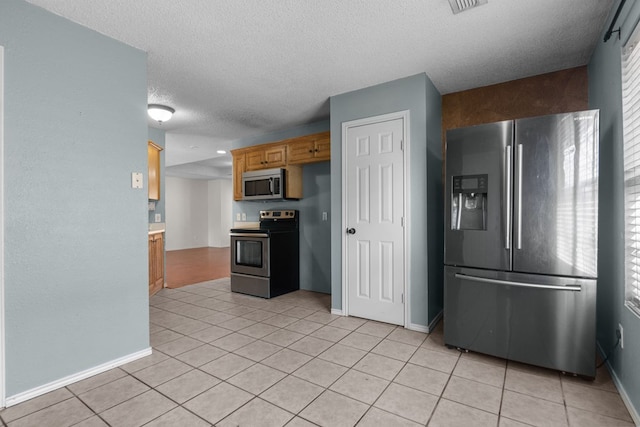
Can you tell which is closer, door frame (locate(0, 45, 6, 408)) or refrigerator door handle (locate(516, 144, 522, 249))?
door frame (locate(0, 45, 6, 408))

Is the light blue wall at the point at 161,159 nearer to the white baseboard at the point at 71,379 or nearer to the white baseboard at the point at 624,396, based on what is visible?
the white baseboard at the point at 71,379

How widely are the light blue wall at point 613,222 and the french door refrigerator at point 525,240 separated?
5.4 inches

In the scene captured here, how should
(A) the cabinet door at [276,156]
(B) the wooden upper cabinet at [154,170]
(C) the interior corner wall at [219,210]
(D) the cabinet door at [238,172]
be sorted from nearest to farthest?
1. (B) the wooden upper cabinet at [154,170]
2. (A) the cabinet door at [276,156]
3. (D) the cabinet door at [238,172]
4. (C) the interior corner wall at [219,210]

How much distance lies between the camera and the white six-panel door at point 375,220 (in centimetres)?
308

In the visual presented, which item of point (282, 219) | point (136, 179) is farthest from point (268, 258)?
point (136, 179)

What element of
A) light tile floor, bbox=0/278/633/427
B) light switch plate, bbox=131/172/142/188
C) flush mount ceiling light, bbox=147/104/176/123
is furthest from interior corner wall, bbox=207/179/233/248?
light switch plate, bbox=131/172/142/188

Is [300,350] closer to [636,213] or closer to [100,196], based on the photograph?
[100,196]

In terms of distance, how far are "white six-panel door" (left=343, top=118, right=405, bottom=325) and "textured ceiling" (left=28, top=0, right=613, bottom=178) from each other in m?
0.61

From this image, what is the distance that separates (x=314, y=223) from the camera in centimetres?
468

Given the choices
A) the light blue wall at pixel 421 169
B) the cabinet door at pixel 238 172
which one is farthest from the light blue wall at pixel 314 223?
the light blue wall at pixel 421 169

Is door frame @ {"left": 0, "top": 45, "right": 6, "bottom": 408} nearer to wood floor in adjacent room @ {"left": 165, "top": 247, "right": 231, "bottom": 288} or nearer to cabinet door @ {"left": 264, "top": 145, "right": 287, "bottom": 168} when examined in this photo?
cabinet door @ {"left": 264, "top": 145, "right": 287, "bottom": 168}

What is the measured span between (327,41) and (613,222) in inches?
94.6

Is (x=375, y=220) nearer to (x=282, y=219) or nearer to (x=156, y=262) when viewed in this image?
(x=282, y=219)

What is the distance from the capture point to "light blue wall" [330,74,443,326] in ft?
9.65
